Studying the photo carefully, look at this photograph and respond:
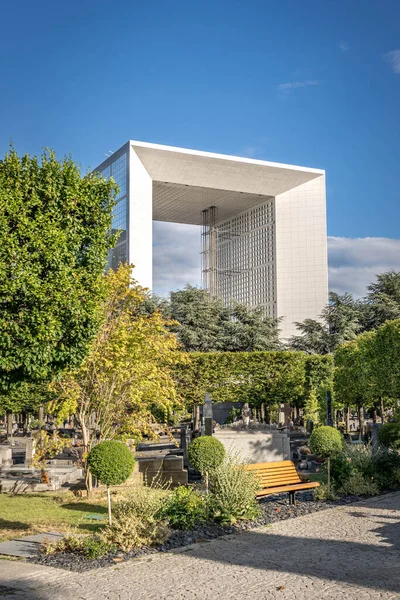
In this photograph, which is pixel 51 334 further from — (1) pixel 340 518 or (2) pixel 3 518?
(1) pixel 340 518

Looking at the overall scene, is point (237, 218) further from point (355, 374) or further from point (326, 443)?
point (326, 443)

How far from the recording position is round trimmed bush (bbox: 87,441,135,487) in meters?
11.7

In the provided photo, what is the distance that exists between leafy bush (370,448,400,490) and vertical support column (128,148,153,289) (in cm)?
5296

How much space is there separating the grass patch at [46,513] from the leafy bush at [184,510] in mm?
1531

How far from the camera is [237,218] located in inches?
3691

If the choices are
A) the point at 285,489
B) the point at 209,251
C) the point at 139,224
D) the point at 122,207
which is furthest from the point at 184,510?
the point at 209,251

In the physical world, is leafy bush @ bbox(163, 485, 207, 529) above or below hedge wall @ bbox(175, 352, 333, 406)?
below

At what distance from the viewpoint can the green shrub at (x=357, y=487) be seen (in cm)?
1448

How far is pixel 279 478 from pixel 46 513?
495 centimetres

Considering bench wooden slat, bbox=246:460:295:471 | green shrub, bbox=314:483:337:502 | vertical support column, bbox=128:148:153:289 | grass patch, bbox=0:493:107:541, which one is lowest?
grass patch, bbox=0:493:107:541

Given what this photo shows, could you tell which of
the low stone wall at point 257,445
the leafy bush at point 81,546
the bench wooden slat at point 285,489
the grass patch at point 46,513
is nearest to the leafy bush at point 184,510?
the leafy bush at point 81,546

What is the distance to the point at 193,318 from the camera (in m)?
→ 59.1

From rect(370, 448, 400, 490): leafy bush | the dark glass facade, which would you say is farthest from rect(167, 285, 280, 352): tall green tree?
rect(370, 448, 400, 490): leafy bush

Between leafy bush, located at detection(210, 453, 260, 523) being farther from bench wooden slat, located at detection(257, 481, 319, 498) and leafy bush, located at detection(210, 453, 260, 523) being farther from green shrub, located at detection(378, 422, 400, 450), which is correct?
green shrub, located at detection(378, 422, 400, 450)
